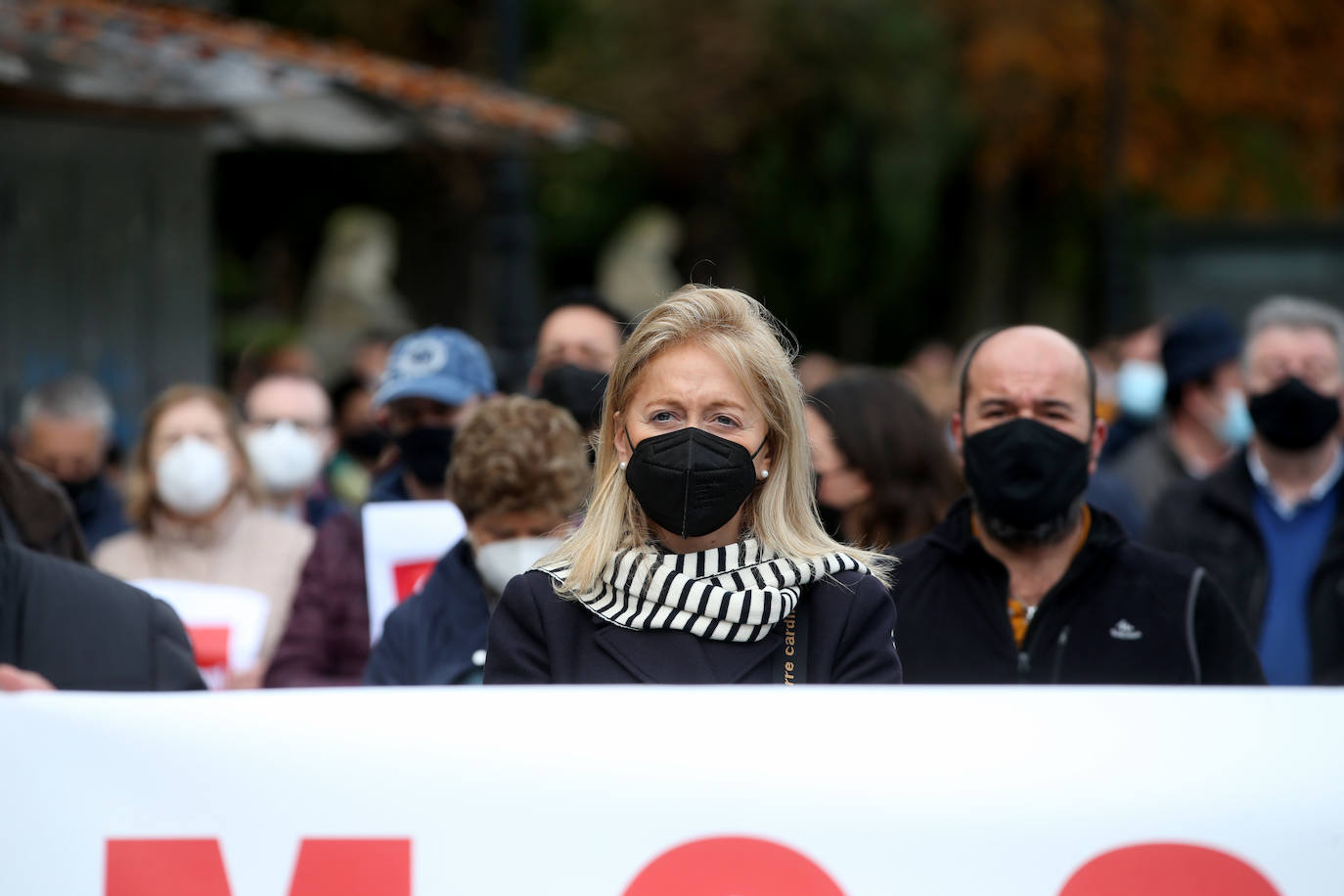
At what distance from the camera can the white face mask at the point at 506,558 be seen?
147 inches

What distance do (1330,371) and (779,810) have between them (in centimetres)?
328

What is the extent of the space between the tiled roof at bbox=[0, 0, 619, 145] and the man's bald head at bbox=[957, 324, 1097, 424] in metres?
5.22

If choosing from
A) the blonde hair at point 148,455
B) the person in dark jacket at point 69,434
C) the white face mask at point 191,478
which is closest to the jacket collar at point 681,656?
the white face mask at point 191,478

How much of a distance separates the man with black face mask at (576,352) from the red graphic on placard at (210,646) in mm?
1162

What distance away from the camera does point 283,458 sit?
6.88 metres

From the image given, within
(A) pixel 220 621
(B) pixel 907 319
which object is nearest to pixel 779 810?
(A) pixel 220 621

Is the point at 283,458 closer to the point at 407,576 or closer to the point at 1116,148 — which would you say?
the point at 407,576

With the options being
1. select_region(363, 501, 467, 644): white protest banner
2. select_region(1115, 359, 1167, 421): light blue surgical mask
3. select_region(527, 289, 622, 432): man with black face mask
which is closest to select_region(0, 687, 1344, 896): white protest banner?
select_region(363, 501, 467, 644): white protest banner

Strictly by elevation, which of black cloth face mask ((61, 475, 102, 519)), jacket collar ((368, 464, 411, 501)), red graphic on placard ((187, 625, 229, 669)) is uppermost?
jacket collar ((368, 464, 411, 501))

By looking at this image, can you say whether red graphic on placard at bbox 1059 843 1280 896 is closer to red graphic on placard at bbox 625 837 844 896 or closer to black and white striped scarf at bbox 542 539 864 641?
red graphic on placard at bbox 625 837 844 896

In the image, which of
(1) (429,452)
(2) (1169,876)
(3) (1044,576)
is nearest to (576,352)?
(1) (429,452)

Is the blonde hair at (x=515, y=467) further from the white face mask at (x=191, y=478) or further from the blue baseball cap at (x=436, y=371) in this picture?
the white face mask at (x=191, y=478)

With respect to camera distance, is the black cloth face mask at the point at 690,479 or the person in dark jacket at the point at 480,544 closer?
the black cloth face mask at the point at 690,479

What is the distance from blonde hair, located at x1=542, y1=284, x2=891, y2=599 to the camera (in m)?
2.85
